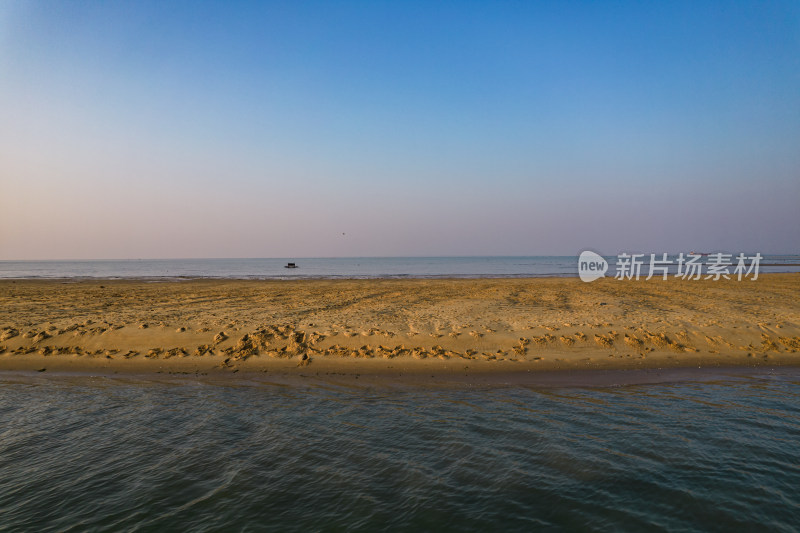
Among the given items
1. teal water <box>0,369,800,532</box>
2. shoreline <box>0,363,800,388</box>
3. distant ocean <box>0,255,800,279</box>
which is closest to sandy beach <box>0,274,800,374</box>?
shoreline <box>0,363,800,388</box>

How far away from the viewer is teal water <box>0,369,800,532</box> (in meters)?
5.79

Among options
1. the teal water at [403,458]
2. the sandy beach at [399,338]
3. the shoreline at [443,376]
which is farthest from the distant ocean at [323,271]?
the teal water at [403,458]

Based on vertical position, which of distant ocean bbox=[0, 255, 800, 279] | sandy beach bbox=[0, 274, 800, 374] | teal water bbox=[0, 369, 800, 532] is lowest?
teal water bbox=[0, 369, 800, 532]

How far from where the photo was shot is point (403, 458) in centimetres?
744

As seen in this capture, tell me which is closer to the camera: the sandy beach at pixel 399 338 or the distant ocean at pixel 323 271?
the sandy beach at pixel 399 338

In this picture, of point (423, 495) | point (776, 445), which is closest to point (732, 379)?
point (776, 445)

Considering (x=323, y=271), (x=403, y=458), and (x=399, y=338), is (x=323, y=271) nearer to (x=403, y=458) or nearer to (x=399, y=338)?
(x=399, y=338)

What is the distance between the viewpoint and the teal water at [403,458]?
5785mm

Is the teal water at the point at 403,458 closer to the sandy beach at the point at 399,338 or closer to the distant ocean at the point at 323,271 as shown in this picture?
the sandy beach at the point at 399,338

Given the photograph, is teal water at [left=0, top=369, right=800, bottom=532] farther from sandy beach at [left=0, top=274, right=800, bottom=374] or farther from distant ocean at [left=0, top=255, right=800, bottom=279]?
distant ocean at [left=0, top=255, right=800, bottom=279]
